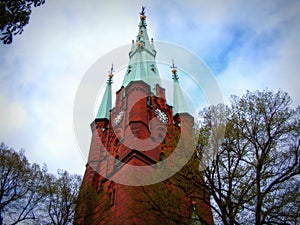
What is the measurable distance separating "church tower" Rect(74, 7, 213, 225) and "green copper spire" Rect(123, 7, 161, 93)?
141 millimetres

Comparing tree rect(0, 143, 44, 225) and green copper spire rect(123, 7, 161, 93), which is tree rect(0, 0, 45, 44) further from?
green copper spire rect(123, 7, 161, 93)

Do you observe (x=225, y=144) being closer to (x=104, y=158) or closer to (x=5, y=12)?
(x=5, y=12)

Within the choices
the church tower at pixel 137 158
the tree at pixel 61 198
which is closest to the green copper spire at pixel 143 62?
the church tower at pixel 137 158

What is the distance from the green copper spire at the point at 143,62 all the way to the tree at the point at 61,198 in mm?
14747

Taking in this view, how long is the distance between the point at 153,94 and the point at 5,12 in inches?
923

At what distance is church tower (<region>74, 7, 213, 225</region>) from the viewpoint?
11.7 metres

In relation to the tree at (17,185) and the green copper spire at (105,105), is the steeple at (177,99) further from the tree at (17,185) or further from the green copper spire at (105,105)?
the tree at (17,185)

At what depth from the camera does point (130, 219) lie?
16281mm

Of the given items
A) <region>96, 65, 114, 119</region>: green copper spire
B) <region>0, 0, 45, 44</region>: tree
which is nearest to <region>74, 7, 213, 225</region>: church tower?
<region>96, 65, 114, 119</region>: green copper spire

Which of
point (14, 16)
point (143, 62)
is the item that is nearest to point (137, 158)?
point (14, 16)

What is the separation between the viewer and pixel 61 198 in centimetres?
1600

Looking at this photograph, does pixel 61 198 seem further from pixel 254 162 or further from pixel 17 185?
pixel 254 162

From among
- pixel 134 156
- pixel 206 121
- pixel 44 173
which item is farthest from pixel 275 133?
pixel 44 173

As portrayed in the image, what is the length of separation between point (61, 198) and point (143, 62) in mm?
22725
